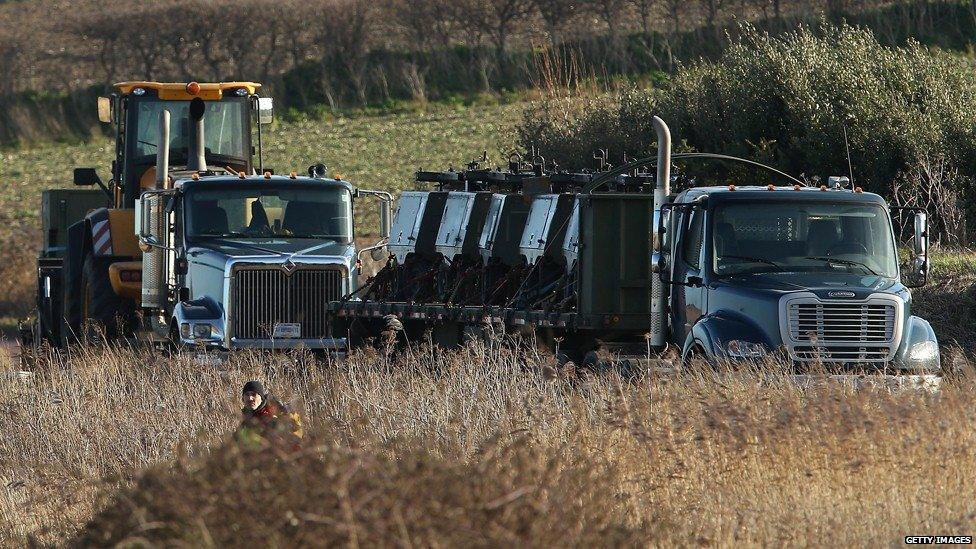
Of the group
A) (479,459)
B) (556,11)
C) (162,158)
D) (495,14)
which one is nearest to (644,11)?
(556,11)

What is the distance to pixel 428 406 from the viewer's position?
11.6m

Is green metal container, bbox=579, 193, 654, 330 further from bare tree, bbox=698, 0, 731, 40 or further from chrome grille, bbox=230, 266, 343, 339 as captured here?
bare tree, bbox=698, 0, 731, 40

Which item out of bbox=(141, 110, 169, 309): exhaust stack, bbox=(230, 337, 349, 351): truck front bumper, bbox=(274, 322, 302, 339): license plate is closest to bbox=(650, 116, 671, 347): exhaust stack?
bbox=(230, 337, 349, 351): truck front bumper

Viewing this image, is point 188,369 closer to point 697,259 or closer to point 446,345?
point 446,345

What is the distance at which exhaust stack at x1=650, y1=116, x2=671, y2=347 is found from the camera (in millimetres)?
14062

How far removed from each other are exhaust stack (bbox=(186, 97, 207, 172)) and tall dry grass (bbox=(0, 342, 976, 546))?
156 inches

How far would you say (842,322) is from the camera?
12.8 metres

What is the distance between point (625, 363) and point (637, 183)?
346 centimetres

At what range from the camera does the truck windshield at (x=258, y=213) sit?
1714cm

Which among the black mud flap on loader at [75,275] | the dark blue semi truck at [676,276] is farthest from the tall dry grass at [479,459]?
the black mud flap on loader at [75,275]

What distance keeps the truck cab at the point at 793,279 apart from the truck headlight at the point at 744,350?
1cm

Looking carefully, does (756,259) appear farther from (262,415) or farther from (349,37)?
(349,37)

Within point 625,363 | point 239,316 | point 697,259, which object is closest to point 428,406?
point 625,363

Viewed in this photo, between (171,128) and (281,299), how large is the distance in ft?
12.9
